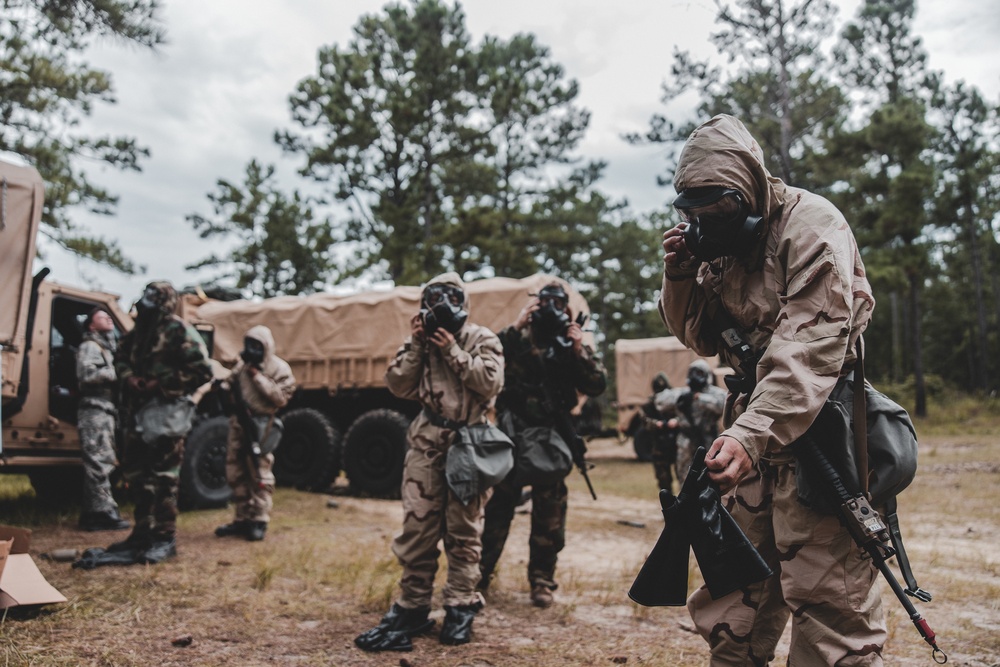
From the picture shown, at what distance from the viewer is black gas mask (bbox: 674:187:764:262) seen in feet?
7.16

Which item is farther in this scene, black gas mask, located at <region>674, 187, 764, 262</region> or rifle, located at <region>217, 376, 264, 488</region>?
rifle, located at <region>217, 376, 264, 488</region>

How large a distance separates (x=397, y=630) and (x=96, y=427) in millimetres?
3847

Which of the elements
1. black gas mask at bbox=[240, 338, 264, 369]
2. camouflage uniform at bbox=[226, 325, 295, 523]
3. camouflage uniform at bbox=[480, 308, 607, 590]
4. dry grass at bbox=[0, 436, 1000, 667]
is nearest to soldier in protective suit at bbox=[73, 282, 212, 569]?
dry grass at bbox=[0, 436, 1000, 667]

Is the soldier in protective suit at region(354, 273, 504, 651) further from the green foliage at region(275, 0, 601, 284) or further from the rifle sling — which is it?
the green foliage at region(275, 0, 601, 284)

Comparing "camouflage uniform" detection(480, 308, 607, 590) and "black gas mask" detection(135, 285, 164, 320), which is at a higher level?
"black gas mask" detection(135, 285, 164, 320)

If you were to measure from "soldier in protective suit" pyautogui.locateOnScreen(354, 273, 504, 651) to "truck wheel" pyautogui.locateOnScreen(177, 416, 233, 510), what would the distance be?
4086mm

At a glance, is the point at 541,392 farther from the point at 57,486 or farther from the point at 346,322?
the point at 346,322

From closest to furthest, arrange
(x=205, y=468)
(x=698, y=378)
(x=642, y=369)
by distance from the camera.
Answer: (x=698, y=378) < (x=205, y=468) < (x=642, y=369)

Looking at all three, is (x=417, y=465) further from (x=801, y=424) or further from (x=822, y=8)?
(x=822, y=8)

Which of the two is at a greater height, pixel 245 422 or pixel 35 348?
pixel 35 348

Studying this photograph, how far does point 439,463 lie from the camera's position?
380 cm

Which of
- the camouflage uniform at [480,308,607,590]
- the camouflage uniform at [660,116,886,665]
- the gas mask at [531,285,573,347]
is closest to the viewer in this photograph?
the camouflage uniform at [660,116,886,665]

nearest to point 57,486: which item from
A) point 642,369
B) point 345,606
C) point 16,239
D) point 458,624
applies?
point 16,239

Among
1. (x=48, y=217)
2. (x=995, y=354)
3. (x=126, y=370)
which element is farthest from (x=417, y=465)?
(x=995, y=354)
